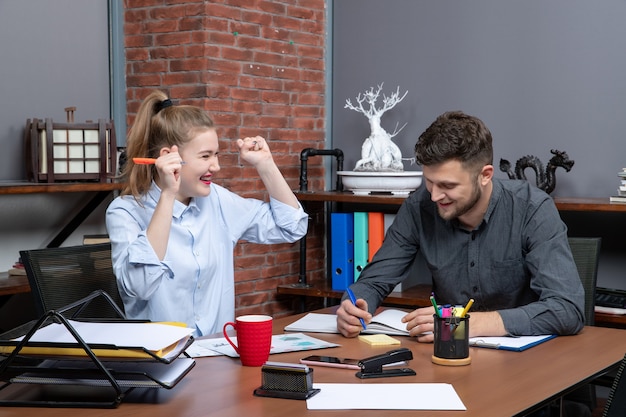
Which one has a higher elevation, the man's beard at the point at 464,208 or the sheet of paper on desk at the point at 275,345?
the man's beard at the point at 464,208

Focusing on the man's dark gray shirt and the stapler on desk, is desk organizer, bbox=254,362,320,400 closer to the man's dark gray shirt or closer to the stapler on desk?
the stapler on desk

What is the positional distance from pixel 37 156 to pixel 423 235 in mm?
1586

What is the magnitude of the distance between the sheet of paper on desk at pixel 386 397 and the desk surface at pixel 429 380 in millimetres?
21

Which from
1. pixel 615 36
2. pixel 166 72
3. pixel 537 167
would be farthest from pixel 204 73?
pixel 615 36

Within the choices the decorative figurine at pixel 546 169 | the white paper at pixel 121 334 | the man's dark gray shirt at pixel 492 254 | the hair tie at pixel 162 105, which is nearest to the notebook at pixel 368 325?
the man's dark gray shirt at pixel 492 254

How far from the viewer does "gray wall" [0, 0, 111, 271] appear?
332 centimetres

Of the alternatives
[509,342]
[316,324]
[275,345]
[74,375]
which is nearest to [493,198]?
[509,342]

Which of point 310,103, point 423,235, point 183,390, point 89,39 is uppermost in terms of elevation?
point 89,39

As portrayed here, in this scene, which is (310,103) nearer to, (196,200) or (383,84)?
(383,84)

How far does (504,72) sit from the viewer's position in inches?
148

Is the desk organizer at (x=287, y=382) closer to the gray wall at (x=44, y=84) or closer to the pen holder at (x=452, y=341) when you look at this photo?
the pen holder at (x=452, y=341)

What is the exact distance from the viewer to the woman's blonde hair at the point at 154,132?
2.38 m

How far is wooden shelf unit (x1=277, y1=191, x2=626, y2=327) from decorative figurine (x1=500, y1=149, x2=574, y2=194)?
3.2 inches

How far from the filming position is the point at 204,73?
356 cm
